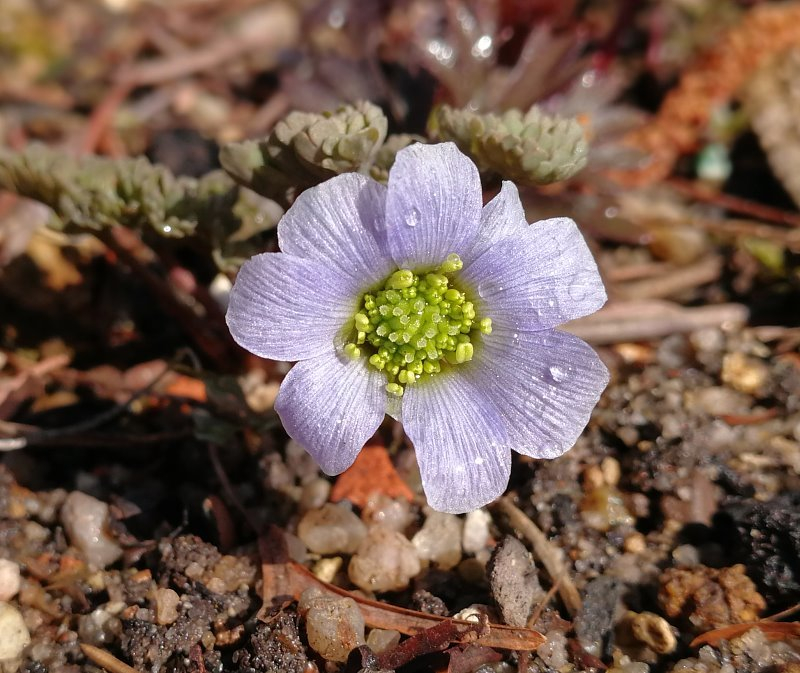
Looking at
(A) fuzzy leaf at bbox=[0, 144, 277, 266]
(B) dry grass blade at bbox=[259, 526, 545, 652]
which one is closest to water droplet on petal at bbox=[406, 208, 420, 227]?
(A) fuzzy leaf at bbox=[0, 144, 277, 266]

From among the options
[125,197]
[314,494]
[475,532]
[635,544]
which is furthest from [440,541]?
[125,197]

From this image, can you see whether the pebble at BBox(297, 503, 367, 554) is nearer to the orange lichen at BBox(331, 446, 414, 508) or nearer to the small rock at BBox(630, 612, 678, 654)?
the orange lichen at BBox(331, 446, 414, 508)

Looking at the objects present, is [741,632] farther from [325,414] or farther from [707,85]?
[707,85]

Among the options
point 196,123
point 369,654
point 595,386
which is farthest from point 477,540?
point 196,123

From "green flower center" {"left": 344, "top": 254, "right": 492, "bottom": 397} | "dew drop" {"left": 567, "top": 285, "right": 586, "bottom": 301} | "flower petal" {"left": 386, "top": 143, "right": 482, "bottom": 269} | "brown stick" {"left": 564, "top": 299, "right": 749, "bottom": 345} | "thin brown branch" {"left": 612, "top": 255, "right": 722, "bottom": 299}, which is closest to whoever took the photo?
"flower petal" {"left": 386, "top": 143, "right": 482, "bottom": 269}

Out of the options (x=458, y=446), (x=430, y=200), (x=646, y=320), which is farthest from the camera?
(x=646, y=320)

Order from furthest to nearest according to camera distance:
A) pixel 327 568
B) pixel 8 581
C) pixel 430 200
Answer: pixel 327 568 → pixel 8 581 → pixel 430 200

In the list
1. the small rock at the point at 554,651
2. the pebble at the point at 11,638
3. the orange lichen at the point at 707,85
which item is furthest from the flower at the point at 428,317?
the orange lichen at the point at 707,85
